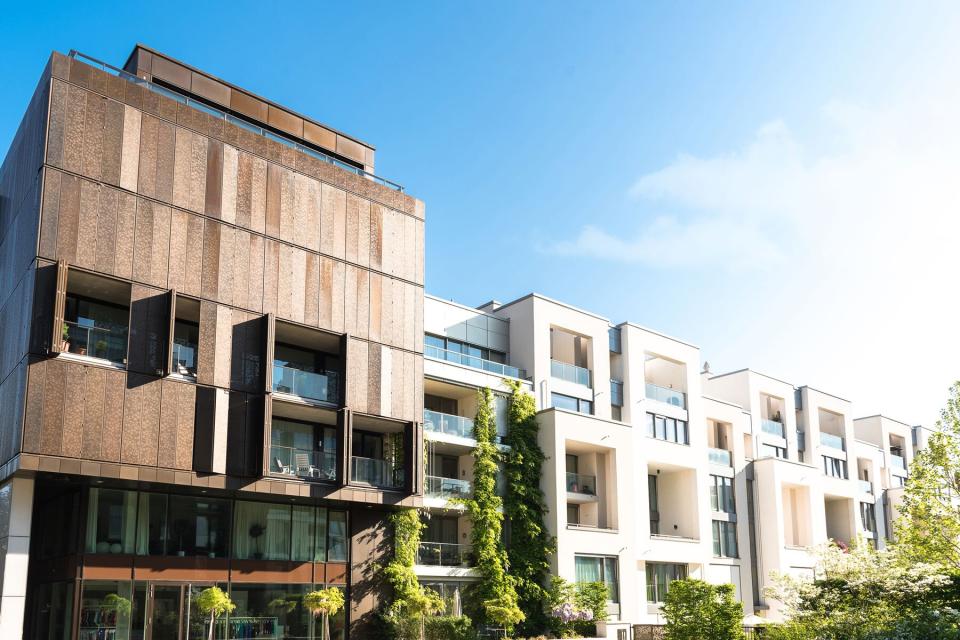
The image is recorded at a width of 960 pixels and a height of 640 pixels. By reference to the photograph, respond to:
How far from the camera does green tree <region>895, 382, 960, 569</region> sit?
1326 inches

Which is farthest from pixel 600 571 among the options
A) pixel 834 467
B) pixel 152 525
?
pixel 834 467

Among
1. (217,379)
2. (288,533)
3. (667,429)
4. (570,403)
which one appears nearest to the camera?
(217,379)

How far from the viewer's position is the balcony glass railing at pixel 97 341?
25.6 meters

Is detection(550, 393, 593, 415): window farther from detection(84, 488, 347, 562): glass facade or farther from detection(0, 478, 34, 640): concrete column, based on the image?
detection(0, 478, 34, 640): concrete column

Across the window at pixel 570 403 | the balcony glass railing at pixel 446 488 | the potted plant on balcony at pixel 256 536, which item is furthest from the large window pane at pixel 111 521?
the window at pixel 570 403

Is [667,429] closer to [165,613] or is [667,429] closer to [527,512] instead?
[527,512]

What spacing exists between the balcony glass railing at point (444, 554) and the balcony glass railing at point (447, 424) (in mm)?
4397

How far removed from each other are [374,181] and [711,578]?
2800 cm

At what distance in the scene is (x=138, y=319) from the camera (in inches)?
1041

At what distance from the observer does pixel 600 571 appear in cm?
4066

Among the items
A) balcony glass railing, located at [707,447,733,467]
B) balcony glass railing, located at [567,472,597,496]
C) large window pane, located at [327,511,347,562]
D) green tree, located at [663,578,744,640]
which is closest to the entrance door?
large window pane, located at [327,511,347,562]

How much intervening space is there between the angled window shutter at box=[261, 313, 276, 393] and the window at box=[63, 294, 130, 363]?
13.4 ft

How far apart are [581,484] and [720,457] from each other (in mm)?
13199

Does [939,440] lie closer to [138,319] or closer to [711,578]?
[711,578]
